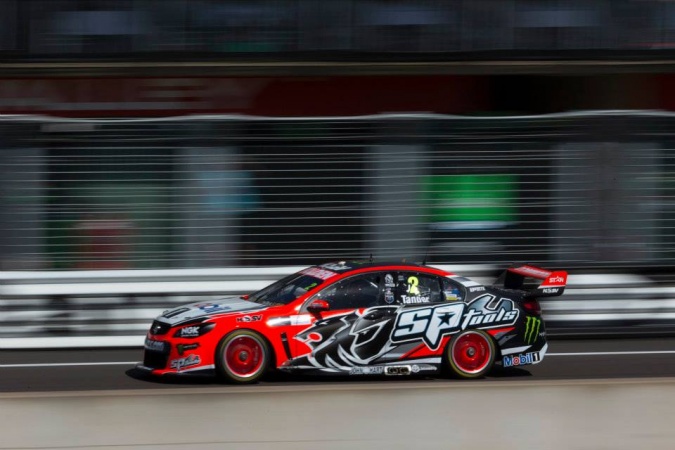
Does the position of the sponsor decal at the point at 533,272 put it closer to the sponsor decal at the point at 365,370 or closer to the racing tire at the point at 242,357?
the sponsor decal at the point at 365,370

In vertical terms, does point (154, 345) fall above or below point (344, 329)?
below

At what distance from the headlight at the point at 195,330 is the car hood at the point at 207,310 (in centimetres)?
12

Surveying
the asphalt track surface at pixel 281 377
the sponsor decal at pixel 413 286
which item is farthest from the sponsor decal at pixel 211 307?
the sponsor decal at pixel 413 286

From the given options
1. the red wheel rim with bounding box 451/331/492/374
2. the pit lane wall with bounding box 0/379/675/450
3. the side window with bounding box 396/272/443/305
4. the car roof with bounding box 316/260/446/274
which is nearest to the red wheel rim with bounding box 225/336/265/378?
the car roof with bounding box 316/260/446/274

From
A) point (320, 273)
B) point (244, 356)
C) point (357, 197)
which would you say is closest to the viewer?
point (244, 356)

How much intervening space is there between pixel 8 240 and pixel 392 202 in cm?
516

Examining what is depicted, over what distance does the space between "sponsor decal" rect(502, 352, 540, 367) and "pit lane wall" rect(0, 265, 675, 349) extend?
3586 mm

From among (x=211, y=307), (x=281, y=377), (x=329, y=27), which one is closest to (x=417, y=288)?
(x=281, y=377)

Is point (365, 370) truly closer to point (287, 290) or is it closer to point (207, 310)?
point (287, 290)

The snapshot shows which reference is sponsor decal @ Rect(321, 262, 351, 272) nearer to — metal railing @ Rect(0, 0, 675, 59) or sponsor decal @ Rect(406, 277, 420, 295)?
sponsor decal @ Rect(406, 277, 420, 295)

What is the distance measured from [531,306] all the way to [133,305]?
5.37 metres

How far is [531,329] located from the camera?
39.5 ft

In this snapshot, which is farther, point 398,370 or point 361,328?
point 398,370

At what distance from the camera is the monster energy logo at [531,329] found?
12.0 m
